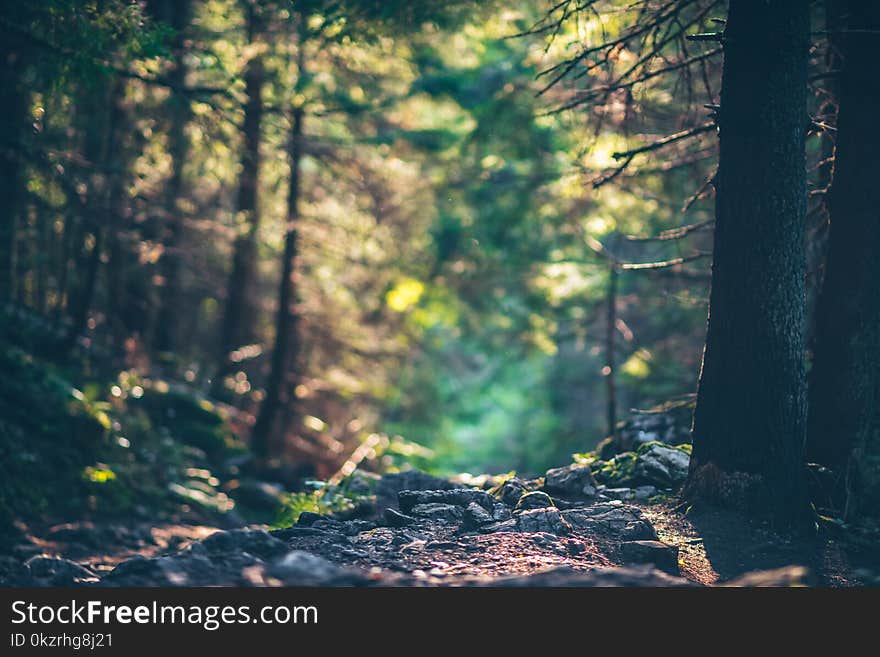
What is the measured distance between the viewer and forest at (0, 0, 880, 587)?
23.5ft

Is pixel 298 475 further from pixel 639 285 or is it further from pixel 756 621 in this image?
pixel 756 621

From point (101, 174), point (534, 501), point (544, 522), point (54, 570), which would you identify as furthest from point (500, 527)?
point (101, 174)

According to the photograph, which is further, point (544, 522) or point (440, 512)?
point (440, 512)

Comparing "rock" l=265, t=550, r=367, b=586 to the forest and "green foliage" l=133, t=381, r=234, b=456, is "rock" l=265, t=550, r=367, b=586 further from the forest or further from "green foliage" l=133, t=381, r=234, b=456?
"green foliage" l=133, t=381, r=234, b=456

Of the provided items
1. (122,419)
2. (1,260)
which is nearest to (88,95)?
(1,260)

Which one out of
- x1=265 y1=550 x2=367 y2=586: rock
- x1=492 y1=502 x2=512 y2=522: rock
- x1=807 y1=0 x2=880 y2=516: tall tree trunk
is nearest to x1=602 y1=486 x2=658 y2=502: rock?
x1=492 y1=502 x2=512 y2=522: rock

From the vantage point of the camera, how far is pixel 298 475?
15.7 m

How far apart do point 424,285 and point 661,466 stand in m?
10.8

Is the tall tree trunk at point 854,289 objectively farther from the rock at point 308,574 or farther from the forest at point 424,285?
the rock at point 308,574

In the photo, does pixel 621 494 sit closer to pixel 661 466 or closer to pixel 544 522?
pixel 661 466

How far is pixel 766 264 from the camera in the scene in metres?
7.21

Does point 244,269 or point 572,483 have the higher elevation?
point 244,269

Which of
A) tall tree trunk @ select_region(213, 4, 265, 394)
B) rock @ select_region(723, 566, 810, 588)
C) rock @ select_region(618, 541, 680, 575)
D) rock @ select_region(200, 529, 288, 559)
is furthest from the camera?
tall tree trunk @ select_region(213, 4, 265, 394)

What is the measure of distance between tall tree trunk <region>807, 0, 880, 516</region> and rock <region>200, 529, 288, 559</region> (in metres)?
5.50
